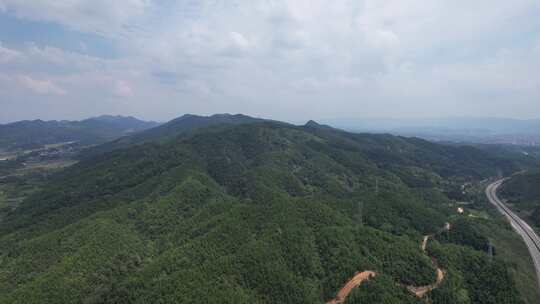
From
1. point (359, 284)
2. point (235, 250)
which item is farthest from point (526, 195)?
point (235, 250)

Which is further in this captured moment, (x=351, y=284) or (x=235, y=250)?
(x=235, y=250)

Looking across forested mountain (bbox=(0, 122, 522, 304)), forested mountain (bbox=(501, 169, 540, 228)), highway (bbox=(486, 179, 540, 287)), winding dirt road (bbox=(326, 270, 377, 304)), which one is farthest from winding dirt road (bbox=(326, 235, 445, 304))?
forested mountain (bbox=(501, 169, 540, 228))

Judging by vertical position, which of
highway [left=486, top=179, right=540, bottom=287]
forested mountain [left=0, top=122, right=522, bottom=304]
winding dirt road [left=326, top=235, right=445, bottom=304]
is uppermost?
forested mountain [left=0, top=122, right=522, bottom=304]

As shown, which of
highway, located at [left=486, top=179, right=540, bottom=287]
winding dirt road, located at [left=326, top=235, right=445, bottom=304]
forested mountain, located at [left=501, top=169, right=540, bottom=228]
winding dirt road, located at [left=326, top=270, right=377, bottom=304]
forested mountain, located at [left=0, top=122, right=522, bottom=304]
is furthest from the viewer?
forested mountain, located at [left=501, top=169, right=540, bottom=228]

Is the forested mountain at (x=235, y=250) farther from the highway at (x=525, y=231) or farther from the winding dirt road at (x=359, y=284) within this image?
the highway at (x=525, y=231)

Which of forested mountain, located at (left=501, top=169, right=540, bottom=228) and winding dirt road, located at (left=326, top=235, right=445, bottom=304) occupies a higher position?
winding dirt road, located at (left=326, top=235, right=445, bottom=304)

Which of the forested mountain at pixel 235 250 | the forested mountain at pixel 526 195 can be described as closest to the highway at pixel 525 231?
the forested mountain at pixel 526 195

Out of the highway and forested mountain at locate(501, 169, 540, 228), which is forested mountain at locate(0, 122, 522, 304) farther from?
forested mountain at locate(501, 169, 540, 228)

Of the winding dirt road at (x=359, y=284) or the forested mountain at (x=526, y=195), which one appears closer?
the winding dirt road at (x=359, y=284)

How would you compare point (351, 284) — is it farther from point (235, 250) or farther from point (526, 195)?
point (526, 195)

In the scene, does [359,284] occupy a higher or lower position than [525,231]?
higher

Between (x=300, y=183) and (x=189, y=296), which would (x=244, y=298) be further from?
(x=300, y=183)
